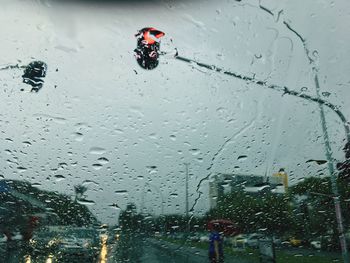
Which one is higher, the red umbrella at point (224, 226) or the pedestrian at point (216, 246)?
the red umbrella at point (224, 226)

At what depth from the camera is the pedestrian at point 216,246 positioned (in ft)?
18.9

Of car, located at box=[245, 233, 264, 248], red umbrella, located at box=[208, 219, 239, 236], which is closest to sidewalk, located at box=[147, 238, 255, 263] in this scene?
car, located at box=[245, 233, 264, 248]

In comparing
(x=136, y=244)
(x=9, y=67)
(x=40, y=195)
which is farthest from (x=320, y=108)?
(x=9, y=67)

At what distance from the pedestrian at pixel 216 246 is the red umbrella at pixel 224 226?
2 cm

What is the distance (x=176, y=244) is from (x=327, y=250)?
234cm

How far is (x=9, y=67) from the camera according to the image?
9.31 metres

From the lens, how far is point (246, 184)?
6535 mm

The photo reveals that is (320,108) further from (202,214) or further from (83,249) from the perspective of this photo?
(83,249)

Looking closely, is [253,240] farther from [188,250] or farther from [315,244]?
[188,250]

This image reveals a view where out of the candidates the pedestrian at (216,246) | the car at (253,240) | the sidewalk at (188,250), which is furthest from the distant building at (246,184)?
the sidewalk at (188,250)

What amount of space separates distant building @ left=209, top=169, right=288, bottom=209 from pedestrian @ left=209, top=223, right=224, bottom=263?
414 millimetres

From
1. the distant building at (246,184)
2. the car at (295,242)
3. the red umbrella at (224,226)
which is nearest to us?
the red umbrella at (224,226)

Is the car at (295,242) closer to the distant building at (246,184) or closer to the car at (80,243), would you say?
the distant building at (246,184)

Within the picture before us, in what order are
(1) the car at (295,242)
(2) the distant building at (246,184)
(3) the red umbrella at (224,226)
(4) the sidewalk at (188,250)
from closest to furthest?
(3) the red umbrella at (224,226), (1) the car at (295,242), (2) the distant building at (246,184), (4) the sidewalk at (188,250)
